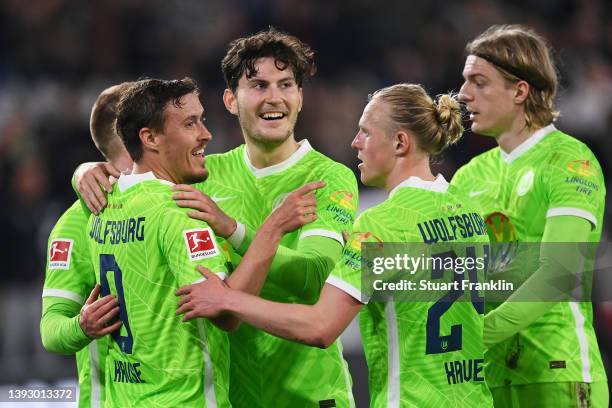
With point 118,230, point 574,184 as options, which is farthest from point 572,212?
point 118,230

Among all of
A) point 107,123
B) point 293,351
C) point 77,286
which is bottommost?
point 293,351

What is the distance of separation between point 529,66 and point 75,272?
2.64 metres

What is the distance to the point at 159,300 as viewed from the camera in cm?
405

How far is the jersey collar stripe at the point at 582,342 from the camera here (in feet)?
16.9

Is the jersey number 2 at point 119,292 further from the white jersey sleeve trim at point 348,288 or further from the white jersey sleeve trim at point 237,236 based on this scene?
the white jersey sleeve trim at point 348,288

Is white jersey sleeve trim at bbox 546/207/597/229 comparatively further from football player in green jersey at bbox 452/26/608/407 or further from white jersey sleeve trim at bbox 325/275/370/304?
white jersey sleeve trim at bbox 325/275/370/304

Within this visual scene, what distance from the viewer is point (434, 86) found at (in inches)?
460

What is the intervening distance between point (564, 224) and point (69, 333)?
2.49 m

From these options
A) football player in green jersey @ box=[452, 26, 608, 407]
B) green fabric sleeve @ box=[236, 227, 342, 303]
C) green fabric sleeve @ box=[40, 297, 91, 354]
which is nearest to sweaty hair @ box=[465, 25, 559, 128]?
football player in green jersey @ box=[452, 26, 608, 407]

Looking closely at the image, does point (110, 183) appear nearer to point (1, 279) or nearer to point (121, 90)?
point (121, 90)

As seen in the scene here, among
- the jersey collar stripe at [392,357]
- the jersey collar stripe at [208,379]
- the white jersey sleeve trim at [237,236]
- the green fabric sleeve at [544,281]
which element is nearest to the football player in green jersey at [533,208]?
the green fabric sleeve at [544,281]

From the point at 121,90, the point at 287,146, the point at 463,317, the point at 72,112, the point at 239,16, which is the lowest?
the point at 463,317

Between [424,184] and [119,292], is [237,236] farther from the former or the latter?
[424,184]

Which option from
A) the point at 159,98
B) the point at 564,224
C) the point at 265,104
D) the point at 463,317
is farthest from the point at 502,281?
the point at 159,98
